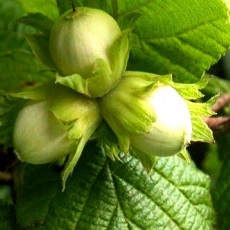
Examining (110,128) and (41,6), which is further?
(41,6)

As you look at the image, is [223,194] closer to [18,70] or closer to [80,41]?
[18,70]

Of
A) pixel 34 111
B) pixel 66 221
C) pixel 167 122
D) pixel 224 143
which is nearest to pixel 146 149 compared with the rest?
pixel 167 122

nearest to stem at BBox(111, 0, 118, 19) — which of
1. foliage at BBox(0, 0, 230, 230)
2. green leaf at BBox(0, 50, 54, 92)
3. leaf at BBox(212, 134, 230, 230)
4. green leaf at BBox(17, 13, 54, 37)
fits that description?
foliage at BBox(0, 0, 230, 230)

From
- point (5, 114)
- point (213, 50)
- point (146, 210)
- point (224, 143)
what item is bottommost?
point (224, 143)

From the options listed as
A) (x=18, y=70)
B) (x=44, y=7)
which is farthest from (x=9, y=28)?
(x=44, y=7)

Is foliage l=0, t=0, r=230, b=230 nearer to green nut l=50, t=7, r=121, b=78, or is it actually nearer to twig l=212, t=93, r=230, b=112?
green nut l=50, t=7, r=121, b=78

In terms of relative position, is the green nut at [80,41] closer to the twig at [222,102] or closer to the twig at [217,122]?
the twig at [217,122]

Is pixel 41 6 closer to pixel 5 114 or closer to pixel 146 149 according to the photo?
pixel 5 114
